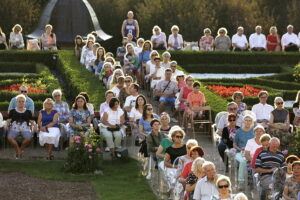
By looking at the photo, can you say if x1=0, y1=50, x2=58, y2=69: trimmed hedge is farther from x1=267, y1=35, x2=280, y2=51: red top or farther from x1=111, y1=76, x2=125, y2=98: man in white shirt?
x1=111, y1=76, x2=125, y2=98: man in white shirt

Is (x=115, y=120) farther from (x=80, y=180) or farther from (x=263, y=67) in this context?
(x=263, y=67)

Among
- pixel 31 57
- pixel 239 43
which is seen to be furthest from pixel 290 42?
pixel 31 57

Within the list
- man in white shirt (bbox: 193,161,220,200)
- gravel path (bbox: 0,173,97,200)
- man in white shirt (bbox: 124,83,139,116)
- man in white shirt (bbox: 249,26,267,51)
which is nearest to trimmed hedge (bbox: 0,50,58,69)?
man in white shirt (bbox: 249,26,267,51)

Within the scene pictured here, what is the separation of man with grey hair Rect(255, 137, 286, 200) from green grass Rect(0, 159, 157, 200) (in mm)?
2104

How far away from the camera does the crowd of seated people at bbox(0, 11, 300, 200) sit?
20484mm

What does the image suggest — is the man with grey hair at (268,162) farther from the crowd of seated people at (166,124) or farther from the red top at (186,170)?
the red top at (186,170)

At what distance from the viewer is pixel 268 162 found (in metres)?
21.7

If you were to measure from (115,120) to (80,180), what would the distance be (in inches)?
108

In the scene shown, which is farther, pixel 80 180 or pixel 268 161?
pixel 80 180

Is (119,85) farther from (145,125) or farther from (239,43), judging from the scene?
(239,43)

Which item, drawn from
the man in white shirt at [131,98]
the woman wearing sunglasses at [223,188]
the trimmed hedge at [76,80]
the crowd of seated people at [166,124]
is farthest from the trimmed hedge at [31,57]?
the woman wearing sunglasses at [223,188]

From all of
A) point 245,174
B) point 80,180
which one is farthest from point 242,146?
point 80,180

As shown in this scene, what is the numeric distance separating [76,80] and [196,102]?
5239mm

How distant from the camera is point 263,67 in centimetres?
3894
